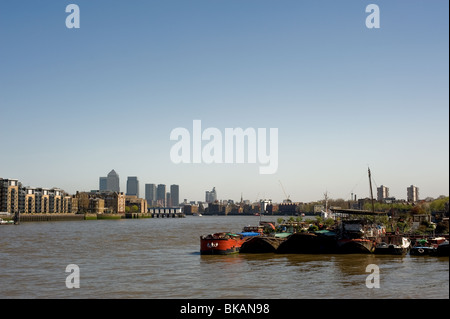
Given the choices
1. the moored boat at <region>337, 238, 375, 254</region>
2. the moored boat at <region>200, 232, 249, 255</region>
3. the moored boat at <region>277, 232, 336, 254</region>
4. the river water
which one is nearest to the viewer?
the river water

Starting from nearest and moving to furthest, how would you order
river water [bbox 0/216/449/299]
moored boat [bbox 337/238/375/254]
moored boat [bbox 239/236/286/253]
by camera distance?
river water [bbox 0/216/449/299] < moored boat [bbox 337/238/375/254] < moored boat [bbox 239/236/286/253]

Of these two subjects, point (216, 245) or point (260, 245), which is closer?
point (216, 245)

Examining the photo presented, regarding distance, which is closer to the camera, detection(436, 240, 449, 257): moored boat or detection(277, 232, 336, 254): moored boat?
detection(436, 240, 449, 257): moored boat

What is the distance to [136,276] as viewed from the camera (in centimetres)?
4028

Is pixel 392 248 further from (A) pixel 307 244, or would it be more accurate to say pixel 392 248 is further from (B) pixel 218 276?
(B) pixel 218 276

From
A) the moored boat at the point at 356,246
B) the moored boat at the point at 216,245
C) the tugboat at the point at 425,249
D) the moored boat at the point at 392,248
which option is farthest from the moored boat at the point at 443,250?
the moored boat at the point at 216,245

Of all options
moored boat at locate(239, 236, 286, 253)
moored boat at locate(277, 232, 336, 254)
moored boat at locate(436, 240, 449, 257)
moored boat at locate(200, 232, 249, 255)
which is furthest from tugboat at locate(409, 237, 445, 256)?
moored boat at locate(200, 232, 249, 255)

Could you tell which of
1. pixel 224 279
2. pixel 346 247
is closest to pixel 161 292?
pixel 224 279

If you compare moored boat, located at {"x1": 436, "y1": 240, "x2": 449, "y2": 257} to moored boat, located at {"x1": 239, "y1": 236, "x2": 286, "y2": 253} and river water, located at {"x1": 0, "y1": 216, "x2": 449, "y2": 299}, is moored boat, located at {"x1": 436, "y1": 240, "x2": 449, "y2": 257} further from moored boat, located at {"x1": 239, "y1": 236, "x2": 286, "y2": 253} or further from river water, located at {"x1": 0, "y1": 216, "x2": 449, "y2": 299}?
moored boat, located at {"x1": 239, "y1": 236, "x2": 286, "y2": 253}

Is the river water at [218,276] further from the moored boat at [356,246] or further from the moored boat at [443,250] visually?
the moored boat at [356,246]

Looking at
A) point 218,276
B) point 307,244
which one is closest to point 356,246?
point 307,244

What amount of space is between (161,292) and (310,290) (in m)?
10.9

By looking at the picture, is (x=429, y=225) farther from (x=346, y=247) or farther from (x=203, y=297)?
(x=203, y=297)
